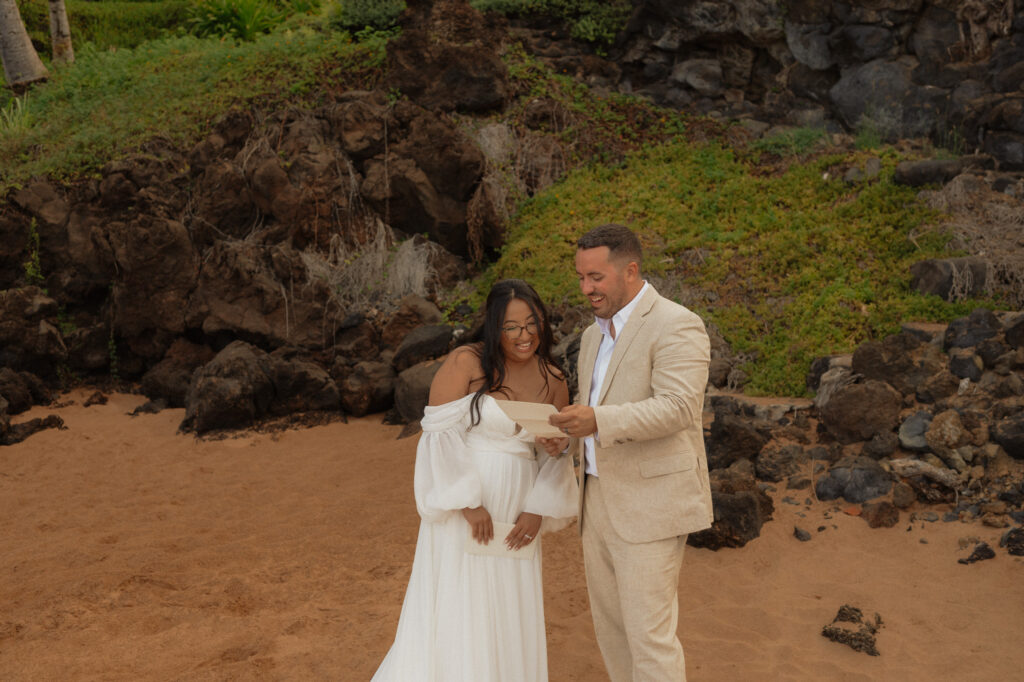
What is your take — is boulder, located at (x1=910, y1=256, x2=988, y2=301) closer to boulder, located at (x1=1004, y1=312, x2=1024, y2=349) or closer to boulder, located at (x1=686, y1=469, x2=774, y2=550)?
boulder, located at (x1=1004, y1=312, x2=1024, y2=349)

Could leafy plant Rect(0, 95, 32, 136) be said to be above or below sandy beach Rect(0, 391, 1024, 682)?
above

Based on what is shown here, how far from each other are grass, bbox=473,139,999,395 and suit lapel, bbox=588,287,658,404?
583 centimetres

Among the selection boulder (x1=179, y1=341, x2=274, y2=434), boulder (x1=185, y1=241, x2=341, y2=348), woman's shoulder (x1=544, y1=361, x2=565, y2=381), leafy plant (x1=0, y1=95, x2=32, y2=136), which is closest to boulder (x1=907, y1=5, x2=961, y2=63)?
boulder (x1=185, y1=241, x2=341, y2=348)

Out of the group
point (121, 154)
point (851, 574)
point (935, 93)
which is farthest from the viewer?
point (121, 154)

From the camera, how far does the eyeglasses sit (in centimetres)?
396

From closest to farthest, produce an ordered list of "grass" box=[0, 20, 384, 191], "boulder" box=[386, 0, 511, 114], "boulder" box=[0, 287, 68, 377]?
1. "boulder" box=[0, 287, 68, 377]
2. "grass" box=[0, 20, 384, 191]
3. "boulder" box=[386, 0, 511, 114]

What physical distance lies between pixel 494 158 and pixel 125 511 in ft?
28.5

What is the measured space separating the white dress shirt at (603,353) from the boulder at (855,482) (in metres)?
4.08

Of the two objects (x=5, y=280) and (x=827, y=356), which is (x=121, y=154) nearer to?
(x=5, y=280)

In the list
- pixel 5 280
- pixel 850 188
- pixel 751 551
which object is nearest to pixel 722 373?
pixel 751 551

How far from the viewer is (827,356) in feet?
29.5

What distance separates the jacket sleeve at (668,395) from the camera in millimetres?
3424

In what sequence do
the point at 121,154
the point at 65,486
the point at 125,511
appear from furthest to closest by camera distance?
the point at 121,154
the point at 65,486
the point at 125,511

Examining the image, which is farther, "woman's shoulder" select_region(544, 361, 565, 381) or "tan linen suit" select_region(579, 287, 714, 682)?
"woman's shoulder" select_region(544, 361, 565, 381)
